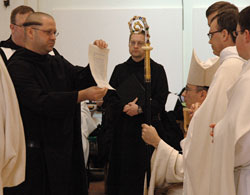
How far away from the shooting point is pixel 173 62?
6.73 m

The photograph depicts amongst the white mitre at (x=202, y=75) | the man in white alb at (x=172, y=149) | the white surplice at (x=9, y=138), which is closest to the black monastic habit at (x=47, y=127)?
the white surplice at (x=9, y=138)

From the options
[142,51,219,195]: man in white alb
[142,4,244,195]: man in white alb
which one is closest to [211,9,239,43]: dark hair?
[142,4,244,195]: man in white alb

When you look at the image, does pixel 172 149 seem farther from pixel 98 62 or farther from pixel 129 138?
pixel 129 138

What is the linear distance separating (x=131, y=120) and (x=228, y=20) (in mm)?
1917

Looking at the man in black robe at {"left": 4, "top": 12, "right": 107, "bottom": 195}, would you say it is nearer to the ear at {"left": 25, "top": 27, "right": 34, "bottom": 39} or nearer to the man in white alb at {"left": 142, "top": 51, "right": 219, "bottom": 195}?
the ear at {"left": 25, "top": 27, "right": 34, "bottom": 39}

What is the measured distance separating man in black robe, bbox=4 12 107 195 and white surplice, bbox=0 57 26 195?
0.44 metres

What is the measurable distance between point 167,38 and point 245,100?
4.66 metres

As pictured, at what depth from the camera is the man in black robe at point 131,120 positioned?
4.45 m

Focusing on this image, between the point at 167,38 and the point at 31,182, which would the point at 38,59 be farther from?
the point at 167,38

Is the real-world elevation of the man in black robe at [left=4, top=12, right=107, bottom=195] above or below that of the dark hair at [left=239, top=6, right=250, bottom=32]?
below

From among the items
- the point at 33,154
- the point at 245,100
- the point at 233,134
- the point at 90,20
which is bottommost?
the point at 33,154

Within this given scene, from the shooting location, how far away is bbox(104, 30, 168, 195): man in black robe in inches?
175

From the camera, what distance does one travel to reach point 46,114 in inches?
129

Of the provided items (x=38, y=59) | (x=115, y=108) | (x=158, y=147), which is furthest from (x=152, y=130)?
(x=115, y=108)
